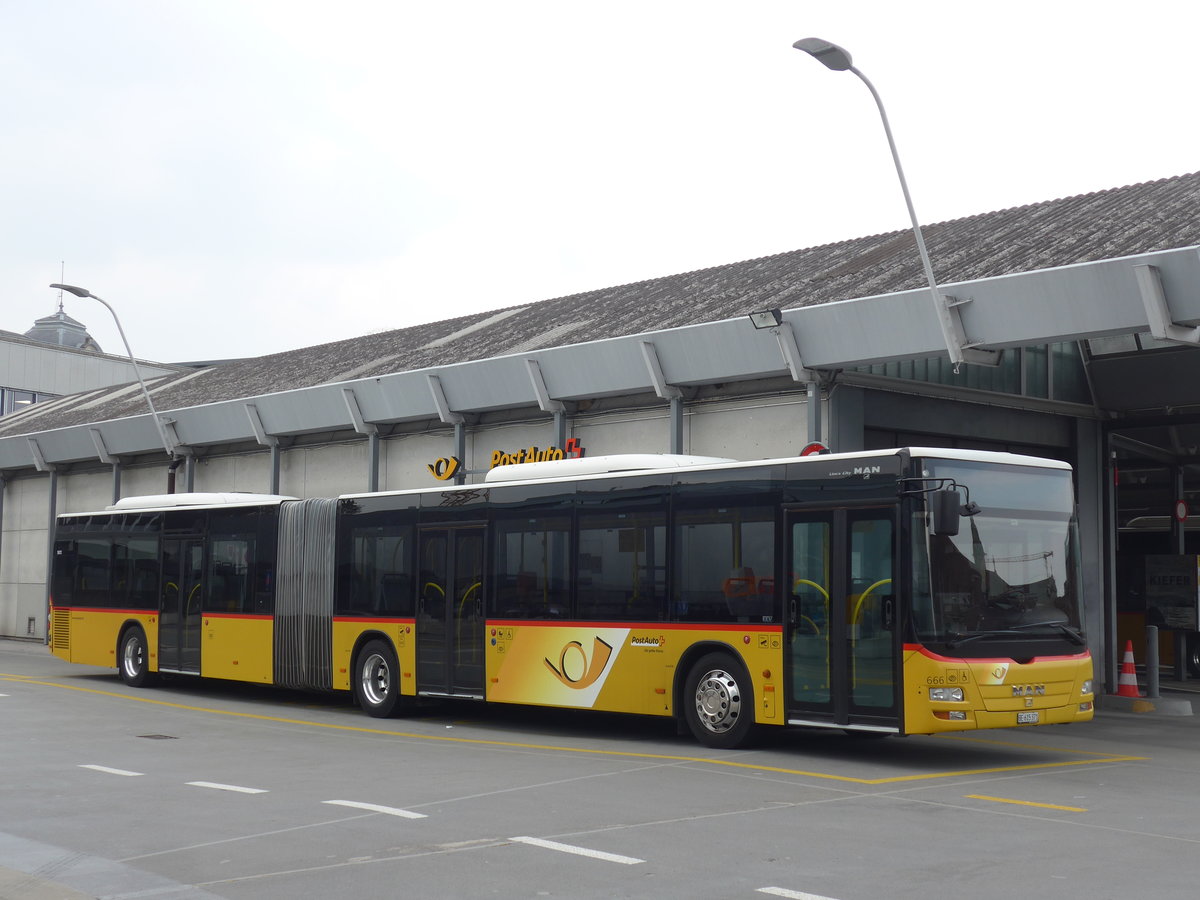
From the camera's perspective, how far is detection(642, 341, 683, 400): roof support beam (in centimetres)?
2177

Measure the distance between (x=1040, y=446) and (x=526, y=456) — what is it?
8614 mm

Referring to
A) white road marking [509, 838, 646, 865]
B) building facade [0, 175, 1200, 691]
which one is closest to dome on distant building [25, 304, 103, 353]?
building facade [0, 175, 1200, 691]

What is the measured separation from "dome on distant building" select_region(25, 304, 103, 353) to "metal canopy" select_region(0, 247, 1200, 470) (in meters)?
60.6

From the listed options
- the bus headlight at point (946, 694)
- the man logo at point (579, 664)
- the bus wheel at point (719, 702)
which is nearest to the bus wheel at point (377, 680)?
the man logo at point (579, 664)

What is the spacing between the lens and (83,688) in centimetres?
2373

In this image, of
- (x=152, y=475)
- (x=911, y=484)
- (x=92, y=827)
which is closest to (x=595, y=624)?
(x=911, y=484)

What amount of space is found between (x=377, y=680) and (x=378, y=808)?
868 centimetres

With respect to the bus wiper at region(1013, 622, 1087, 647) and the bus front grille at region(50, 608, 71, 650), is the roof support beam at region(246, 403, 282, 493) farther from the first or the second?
the bus wiper at region(1013, 622, 1087, 647)

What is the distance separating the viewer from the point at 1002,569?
1378 cm

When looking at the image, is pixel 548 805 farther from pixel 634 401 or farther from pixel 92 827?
pixel 634 401

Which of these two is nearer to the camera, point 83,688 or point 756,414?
point 756,414

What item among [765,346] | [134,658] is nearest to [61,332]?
[134,658]

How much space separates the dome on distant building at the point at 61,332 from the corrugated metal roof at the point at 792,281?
5038 cm

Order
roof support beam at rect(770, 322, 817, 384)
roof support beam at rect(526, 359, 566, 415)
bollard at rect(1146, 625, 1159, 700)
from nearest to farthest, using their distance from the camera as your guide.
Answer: roof support beam at rect(770, 322, 817, 384) → bollard at rect(1146, 625, 1159, 700) → roof support beam at rect(526, 359, 566, 415)
